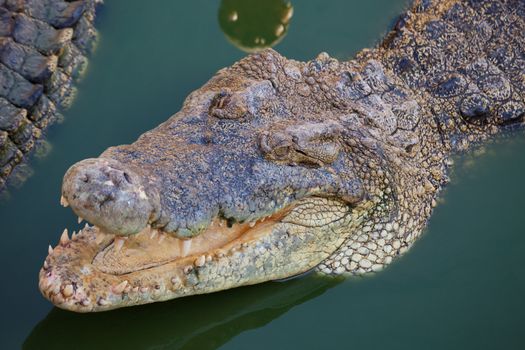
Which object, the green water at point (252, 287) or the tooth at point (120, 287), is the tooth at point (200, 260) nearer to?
the tooth at point (120, 287)

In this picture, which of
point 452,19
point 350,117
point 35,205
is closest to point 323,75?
point 350,117

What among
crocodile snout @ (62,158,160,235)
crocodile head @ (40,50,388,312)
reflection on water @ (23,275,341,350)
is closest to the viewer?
crocodile snout @ (62,158,160,235)

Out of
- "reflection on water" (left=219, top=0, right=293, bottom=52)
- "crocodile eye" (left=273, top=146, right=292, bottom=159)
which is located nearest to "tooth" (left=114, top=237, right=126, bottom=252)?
"crocodile eye" (left=273, top=146, right=292, bottom=159)

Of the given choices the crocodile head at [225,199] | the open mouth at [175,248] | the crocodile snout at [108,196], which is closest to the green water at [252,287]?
the crocodile head at [225,199]

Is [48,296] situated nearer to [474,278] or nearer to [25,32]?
[25,32]

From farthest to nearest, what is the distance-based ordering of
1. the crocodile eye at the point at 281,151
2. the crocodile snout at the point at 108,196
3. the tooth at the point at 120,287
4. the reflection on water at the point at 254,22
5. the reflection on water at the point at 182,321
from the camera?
the reflection on water at the point at 254,22, the reflection on water at the point at 182,321, the crocodile eye at the point at 281,151, the tooth at the point at 120,287, the crocodile snout at the point at 108,196

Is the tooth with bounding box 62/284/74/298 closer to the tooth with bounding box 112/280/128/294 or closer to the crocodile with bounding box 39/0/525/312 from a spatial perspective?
the crocodile with bounding box 39/0/525/312

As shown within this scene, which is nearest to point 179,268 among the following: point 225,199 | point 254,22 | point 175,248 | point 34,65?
point 175,248
